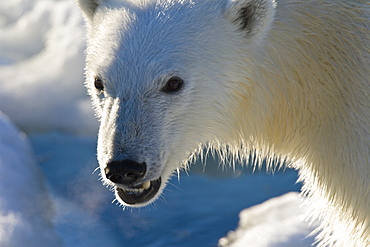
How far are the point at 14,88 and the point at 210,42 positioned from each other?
5126 mm

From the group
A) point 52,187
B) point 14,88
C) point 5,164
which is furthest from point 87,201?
point 14,88

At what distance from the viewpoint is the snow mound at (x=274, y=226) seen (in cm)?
467

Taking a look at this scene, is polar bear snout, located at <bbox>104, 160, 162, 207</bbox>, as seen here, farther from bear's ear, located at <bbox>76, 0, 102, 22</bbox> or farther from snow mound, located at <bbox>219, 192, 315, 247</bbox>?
snow mound, located at <bbox>219, 192, 315, 247</bbox>

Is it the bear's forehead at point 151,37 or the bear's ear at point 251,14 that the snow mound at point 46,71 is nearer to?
the bear's forehead at point 151,37

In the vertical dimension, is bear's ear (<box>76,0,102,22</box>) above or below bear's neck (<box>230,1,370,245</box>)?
above

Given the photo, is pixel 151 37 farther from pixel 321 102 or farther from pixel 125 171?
pixel 321 102

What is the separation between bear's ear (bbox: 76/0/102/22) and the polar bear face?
0.67ft

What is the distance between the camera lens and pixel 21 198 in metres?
5.16

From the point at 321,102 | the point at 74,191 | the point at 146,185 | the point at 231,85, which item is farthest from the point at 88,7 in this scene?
the point at 74,191

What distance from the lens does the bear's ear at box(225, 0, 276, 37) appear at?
2.63m

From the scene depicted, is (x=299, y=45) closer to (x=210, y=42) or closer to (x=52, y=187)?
(x=210, y=42)

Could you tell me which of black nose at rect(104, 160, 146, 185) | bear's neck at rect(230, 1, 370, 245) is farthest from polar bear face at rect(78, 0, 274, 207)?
A: bear's neck at rect(230, 1, 370, 245)

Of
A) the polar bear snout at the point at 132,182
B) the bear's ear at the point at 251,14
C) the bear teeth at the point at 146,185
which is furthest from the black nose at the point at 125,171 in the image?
the bear's ear at the point at 251,14

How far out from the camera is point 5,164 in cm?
545
